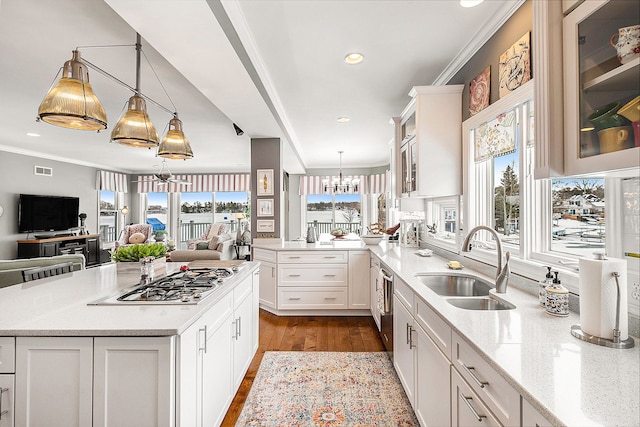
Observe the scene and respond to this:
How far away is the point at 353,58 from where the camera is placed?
2.64 meters

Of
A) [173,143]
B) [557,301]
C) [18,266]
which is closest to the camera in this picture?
[557,301]

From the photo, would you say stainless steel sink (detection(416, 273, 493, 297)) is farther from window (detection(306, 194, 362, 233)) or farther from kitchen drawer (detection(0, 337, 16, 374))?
window (detection(306, 194, 362, 233))

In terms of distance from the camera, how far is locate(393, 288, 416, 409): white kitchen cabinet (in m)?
1.95

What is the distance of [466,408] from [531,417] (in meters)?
0.42

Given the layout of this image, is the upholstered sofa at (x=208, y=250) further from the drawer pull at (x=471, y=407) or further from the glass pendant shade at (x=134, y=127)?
the drawer pull at (x=471, y=407)

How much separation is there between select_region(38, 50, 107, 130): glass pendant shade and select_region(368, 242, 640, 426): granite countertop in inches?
80.3

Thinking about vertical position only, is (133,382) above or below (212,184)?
below

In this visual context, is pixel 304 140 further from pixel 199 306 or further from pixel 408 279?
pixel 199 306

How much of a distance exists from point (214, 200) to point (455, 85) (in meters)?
8.59

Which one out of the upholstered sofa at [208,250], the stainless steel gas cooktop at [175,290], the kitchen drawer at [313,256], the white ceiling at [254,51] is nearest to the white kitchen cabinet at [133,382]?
the stainless steel gas cooktop at [175,290]

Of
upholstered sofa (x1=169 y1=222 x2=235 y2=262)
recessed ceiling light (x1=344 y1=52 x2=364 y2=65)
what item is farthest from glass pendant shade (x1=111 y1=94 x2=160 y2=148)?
upholstered sofa (x1=169 y1=222 x2=235 y2=262)

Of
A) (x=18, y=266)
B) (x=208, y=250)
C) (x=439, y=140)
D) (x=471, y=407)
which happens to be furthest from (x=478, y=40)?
(x=208, y=250)

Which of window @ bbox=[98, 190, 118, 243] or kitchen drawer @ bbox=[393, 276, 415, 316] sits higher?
window @ bbox=[98, 190, 118, 243]

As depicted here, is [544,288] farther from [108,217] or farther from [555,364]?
[108,217]
